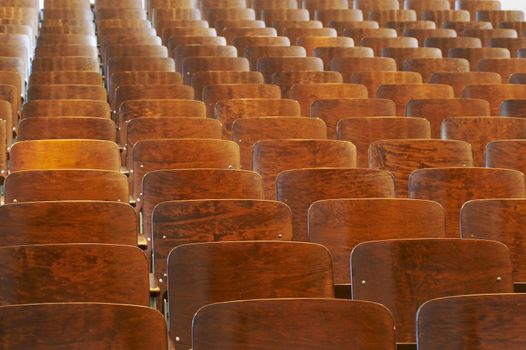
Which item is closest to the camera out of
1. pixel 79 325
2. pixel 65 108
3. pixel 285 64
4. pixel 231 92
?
pixel 79 325

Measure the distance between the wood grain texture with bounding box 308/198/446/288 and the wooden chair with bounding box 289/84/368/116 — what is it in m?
0.80

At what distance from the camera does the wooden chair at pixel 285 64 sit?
7.27ft

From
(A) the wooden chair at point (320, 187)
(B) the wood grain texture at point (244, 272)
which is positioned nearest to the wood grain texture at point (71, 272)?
(B) the wood grain texture at point (244, 272)

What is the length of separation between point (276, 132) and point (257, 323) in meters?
0.84

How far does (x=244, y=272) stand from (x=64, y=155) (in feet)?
1.80

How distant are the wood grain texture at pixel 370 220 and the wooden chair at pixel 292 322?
349mm

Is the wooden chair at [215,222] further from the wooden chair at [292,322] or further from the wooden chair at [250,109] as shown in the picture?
the wooden chair at [250,109]

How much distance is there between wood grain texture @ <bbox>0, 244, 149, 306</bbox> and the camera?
3.01ft

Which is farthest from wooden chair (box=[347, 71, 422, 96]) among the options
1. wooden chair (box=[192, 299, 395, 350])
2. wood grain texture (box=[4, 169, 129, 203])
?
wooden chair (box=[192, 299, 395, 350])

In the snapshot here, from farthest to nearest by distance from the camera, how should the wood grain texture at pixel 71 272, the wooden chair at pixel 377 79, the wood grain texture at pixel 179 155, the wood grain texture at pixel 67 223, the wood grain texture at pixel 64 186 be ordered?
the wooden chair at pixel 377 79
the wood grain texture at pixel 179 155
the wood grain texture at pixel 64 186
the wood grain texture at pixel 67 223
the wood grain texture at pixel 71 272

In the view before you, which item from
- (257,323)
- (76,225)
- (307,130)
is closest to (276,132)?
(307,130)

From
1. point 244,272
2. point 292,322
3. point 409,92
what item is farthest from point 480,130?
point 292,322

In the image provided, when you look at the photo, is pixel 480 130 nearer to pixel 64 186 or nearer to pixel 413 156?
pixel 413 156

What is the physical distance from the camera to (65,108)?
1734 millimetres
